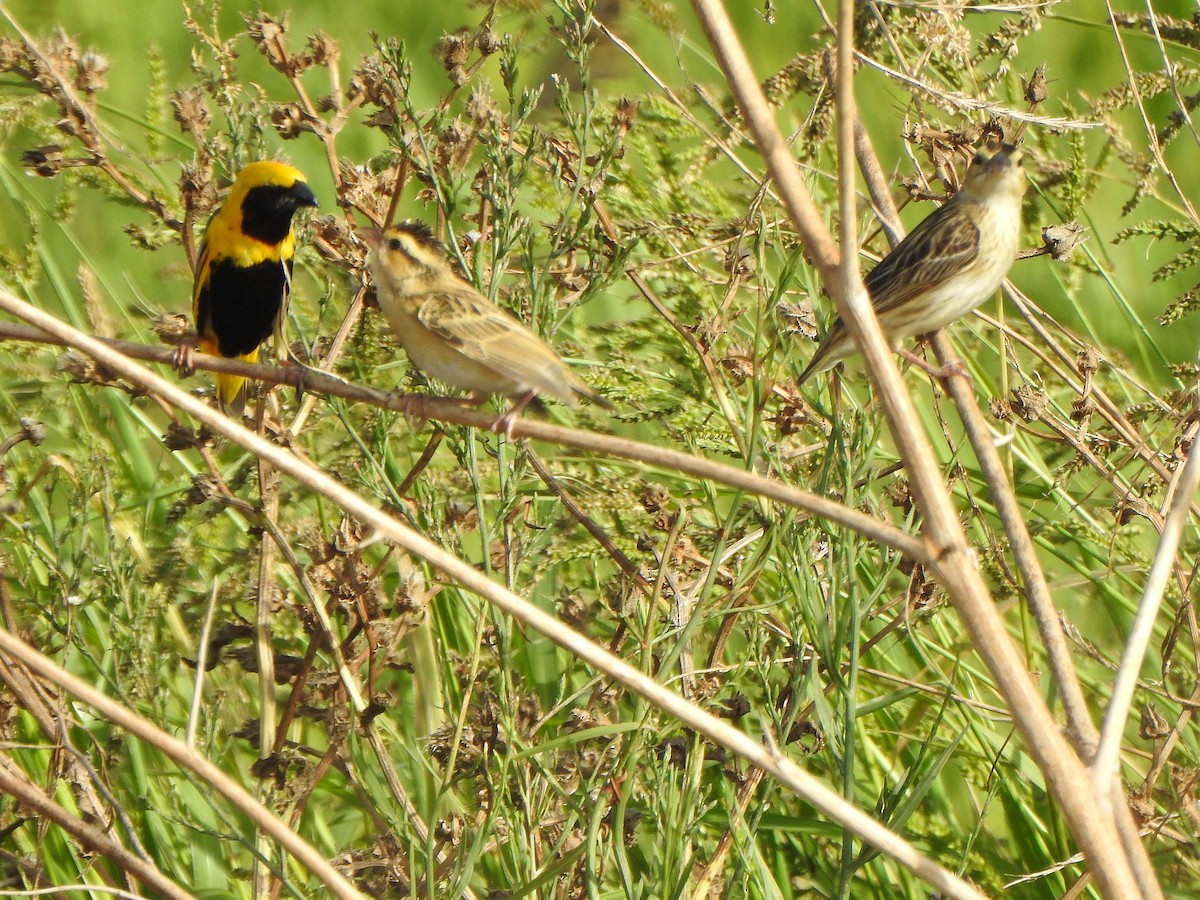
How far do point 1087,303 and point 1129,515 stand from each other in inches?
133

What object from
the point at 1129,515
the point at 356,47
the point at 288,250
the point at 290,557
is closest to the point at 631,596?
the point at 290,557

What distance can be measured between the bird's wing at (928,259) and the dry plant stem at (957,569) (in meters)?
2.17

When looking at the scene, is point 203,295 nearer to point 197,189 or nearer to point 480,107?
point 197,189

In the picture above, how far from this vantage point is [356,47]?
7781mm

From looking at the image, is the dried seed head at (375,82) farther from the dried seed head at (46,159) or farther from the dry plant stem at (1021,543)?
the dry plant stem at (1021,543)

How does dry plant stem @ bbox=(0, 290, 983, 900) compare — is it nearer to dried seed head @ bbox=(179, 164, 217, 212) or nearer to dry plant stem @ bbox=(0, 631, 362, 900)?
dry plant stem @ bbox=(0, 631, 362, 900)

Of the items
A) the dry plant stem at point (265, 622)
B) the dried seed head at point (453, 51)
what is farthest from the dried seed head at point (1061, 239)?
the dry plant stem at point (265, 622)

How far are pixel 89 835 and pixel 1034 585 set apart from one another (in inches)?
63.0

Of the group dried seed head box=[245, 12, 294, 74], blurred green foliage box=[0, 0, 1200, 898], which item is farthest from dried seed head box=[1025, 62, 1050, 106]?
dried seed head box=[245, 12, 294, 74]

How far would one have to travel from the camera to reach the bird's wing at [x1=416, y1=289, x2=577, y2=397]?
107 inches

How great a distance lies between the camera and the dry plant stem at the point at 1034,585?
6.21 ft

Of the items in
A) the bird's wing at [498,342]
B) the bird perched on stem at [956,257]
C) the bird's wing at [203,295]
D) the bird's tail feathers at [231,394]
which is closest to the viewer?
the bird's wing at [498,342]

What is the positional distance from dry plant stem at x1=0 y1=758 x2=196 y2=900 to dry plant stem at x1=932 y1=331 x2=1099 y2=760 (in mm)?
1364

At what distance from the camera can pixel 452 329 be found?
2795mm
